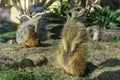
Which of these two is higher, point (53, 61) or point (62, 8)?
point (53, 61)

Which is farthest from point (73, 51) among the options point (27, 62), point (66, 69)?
point (27, 62)

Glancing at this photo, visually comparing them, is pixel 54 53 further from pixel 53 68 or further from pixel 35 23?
pixel 35 23

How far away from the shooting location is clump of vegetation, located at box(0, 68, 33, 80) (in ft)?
27.5

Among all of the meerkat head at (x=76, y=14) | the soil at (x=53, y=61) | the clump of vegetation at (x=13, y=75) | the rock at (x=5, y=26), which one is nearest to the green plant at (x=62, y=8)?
the rock at (x=5, y=26)

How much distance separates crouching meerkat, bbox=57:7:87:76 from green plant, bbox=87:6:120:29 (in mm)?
7181

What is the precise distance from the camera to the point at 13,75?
838 centimetres

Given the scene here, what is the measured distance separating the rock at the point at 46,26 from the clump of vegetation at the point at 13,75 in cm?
514

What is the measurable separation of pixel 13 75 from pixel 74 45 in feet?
4.69

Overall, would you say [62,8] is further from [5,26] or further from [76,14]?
[76,14]

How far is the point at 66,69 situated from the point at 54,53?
1413mm

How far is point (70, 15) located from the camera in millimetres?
9250

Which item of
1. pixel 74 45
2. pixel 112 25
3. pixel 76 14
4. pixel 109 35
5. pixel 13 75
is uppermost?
pixel 76 14

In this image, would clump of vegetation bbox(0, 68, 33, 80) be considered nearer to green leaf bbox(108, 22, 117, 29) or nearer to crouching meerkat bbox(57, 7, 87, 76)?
crouching meerkat bbox(57, 7, 87, 76)

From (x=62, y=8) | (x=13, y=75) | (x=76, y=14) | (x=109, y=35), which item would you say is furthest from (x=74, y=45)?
(x=62, y=8)
